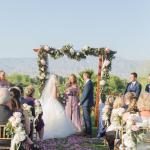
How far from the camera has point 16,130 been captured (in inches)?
399

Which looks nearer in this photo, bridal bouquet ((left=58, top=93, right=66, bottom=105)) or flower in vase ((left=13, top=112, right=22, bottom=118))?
flower in vase ((left=13, top=112, right=22, bottom=118))

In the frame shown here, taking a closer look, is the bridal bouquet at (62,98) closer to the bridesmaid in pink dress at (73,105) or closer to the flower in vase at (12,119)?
the bridesmaid in pink dress at (73,105)

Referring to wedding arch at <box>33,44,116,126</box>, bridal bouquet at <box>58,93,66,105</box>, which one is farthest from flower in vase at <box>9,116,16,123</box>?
wedding arch at <box>33,44,116,126</box>

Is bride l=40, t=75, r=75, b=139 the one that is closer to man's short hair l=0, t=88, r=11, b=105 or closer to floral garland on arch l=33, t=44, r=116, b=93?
floral garland on arch l=33, t=44, r=116, b=93

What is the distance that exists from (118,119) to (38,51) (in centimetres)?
1074

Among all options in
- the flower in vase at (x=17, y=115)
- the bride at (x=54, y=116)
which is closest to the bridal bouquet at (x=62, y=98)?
the bride at (x=54, y=116)

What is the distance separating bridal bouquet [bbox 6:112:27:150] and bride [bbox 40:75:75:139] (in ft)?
22.8

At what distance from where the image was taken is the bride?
17.3m

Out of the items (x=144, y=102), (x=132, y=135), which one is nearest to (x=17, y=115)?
(x=132, y=135)

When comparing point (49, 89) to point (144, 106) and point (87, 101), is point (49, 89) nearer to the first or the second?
point (87, 101)

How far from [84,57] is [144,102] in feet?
33.2

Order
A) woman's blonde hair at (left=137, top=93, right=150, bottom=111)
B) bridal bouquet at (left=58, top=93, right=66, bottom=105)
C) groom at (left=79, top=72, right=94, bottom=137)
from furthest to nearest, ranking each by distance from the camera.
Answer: bridal bouquet at (left=58, top=93, right=66, bottom=105)
groom at (left=79, top=72, right=94, bottom=137)
woman's blonde hair at (left=137, top=93, right=150, bottom=111)

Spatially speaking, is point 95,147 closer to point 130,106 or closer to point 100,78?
point 130,106

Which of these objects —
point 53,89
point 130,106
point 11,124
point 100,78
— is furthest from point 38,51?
point 11,124
